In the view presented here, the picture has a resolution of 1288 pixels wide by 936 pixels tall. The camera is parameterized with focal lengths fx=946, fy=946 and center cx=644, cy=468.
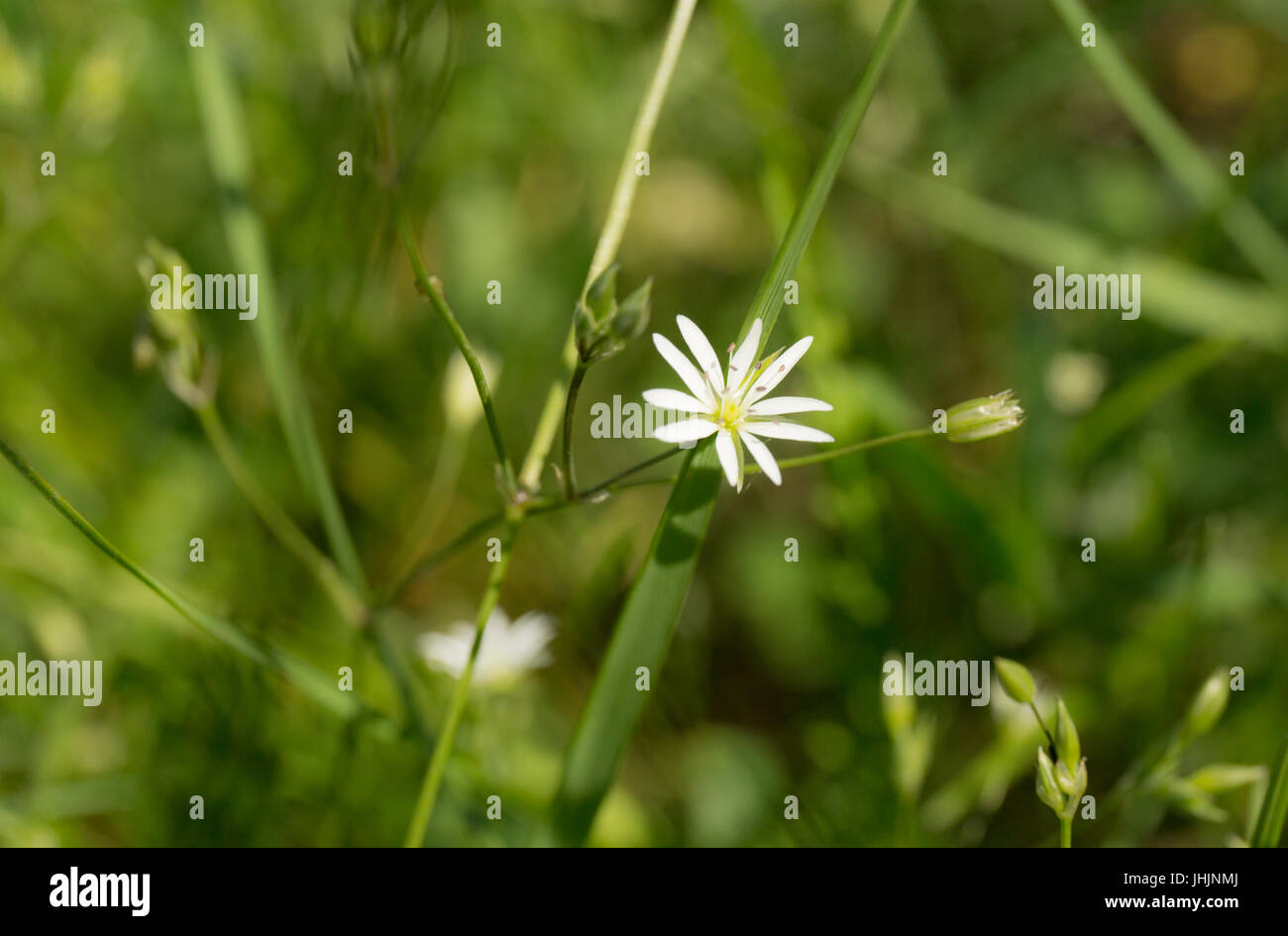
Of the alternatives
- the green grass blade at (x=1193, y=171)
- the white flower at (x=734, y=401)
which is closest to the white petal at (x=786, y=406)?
the white flower at (x=734, y=401)

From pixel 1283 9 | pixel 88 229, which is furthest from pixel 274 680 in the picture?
pixel 1283 9

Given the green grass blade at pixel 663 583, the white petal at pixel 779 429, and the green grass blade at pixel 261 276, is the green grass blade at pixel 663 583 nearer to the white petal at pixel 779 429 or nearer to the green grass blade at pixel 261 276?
the white petal at pixel 779 429

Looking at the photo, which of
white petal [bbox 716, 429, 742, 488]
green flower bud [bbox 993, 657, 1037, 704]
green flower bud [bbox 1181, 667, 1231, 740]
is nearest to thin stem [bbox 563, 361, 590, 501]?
white petal [bbox 716, 429, 742, 488]

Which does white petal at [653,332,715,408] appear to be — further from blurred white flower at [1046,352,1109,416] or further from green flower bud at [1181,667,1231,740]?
blurred white flower at [1046,352,1109,416]

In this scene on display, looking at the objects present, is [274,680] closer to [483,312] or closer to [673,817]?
[673,817]

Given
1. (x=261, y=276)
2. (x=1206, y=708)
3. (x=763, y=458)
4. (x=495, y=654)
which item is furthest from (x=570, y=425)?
(x=1206, y=708)

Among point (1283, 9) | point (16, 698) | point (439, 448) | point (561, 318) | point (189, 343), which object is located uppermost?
point (1283, 9)
